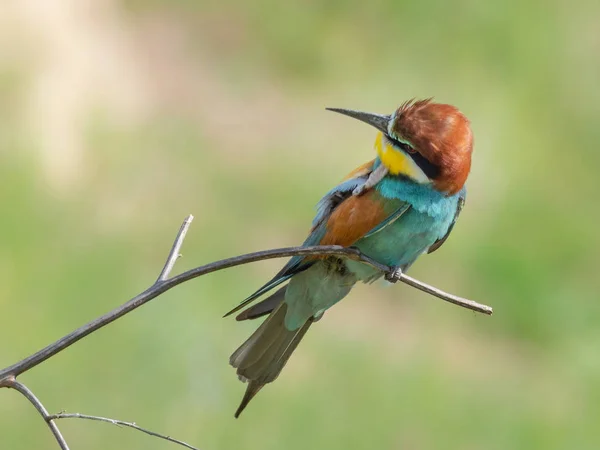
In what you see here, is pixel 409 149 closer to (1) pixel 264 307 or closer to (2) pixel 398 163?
(2) pixel 398 163

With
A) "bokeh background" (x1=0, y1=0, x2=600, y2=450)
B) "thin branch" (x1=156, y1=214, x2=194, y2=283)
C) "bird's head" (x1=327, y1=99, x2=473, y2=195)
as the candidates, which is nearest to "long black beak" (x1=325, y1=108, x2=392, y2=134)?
"bird's head" (x1=327, y1=99, x2=473, y2=195)

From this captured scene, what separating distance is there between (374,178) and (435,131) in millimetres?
136

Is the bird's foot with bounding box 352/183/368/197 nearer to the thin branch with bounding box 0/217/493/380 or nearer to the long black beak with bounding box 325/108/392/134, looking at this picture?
the long black beak with bounding box 325/108/392/134

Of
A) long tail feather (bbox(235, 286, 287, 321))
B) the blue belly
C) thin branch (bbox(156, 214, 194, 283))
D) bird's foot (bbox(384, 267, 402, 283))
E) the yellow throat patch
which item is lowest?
long tail feather (bbox(235, 286, 287, 321))

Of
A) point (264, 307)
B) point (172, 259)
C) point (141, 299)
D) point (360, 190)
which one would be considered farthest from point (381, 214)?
point (141, 299)

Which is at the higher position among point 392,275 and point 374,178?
point 374,178

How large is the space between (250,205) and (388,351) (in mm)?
847

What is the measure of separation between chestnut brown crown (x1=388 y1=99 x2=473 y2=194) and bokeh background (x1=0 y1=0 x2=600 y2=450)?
5.53 feet

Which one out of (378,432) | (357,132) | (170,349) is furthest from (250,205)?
(378,432)

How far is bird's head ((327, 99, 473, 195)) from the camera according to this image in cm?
162

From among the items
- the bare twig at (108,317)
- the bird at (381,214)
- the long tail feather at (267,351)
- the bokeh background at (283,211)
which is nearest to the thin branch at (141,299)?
the bare twig at (108,317)

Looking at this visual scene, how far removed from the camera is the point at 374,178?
168 centimetres

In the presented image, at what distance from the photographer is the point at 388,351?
367 centimetres

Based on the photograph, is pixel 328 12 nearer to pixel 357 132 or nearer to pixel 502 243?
pixel 357 132
